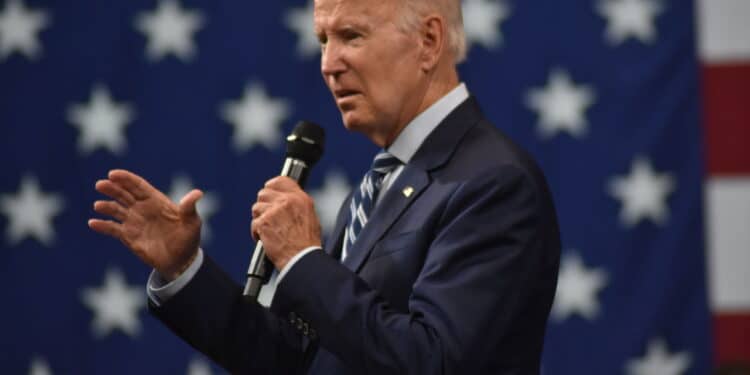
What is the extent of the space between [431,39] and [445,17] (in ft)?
0.14

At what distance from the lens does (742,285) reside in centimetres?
314

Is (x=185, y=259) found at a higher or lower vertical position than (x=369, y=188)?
lower

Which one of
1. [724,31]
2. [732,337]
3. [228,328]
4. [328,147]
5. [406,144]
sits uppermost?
[724,31]

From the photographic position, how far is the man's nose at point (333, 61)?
1606 mm

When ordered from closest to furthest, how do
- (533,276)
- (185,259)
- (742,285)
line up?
(533,276)
(185,259)
(742,285)

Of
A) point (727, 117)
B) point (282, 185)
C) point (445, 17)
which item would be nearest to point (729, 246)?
point (727, 117)

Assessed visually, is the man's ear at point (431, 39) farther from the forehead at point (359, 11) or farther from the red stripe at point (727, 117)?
the red stripe at point (727, 117)

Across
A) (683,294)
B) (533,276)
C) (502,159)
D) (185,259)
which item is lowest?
(185,259)

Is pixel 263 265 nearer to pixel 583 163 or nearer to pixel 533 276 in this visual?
pixel 533 276

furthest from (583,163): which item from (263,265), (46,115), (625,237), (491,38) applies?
(263,265)

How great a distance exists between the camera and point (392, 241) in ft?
5.02

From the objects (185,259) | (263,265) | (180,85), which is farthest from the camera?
(180,85)

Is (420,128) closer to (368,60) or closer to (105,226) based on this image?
(368,60)

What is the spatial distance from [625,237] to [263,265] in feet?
5.94
